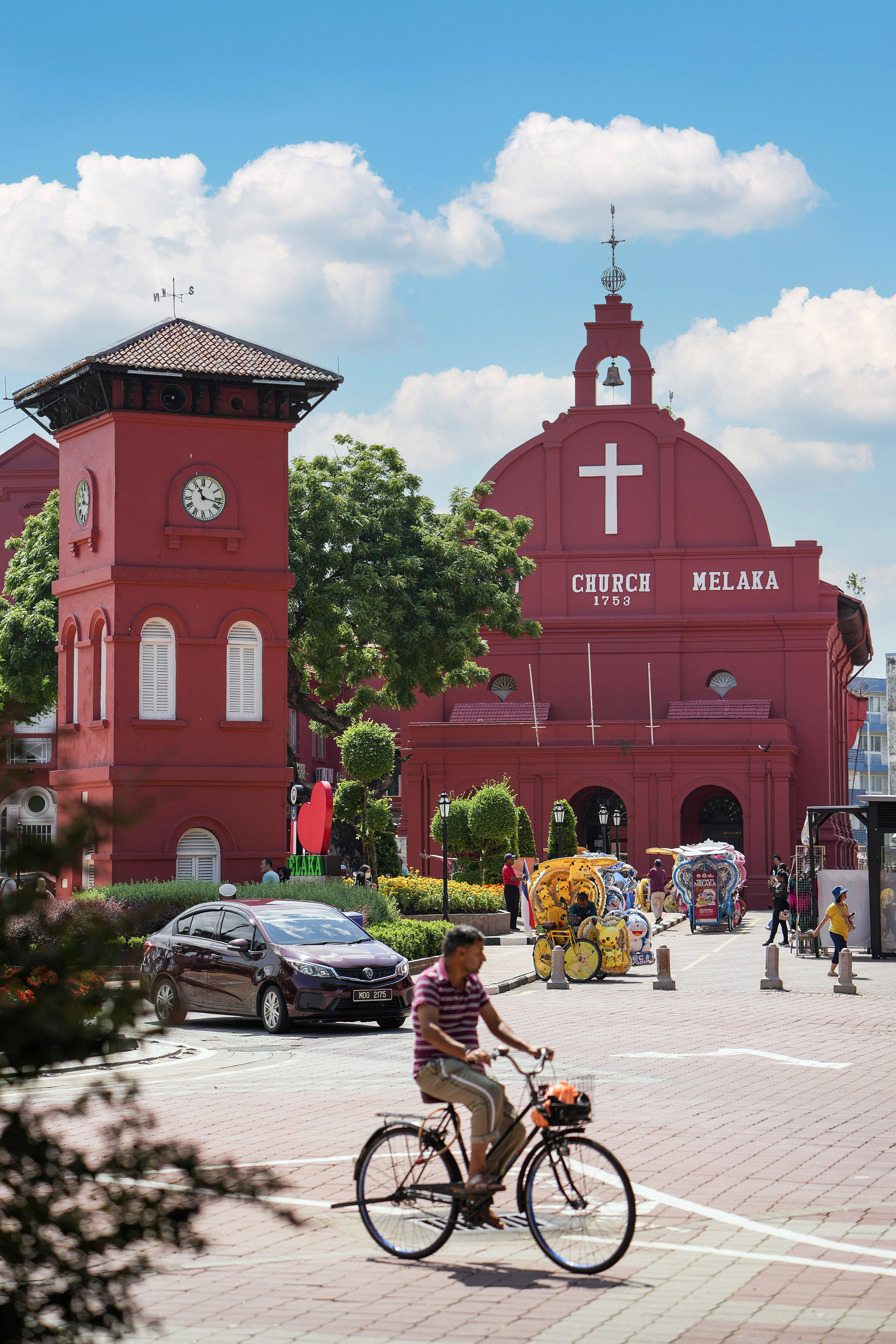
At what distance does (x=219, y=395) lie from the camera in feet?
97.5

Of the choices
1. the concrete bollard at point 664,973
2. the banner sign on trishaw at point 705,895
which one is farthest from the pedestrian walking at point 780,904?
the banner sign on trishaw at point 705,895

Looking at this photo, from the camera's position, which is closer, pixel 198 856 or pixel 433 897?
pixel 198 856

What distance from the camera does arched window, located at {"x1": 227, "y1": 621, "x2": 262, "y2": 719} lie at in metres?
29.6

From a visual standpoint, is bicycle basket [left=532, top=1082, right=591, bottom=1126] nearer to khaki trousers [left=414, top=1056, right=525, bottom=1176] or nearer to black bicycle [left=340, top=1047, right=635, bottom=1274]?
black bicycle [left=340, top=1047, right=635, bottom=1274]

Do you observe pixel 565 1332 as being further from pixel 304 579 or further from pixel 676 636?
pixel 676 636

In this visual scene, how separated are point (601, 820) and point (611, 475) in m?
12.1

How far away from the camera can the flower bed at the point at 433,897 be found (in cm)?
3494

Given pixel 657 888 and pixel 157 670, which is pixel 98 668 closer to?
pixel 157 670

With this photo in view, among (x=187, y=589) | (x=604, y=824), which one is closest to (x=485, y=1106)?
(x=187, y=589)

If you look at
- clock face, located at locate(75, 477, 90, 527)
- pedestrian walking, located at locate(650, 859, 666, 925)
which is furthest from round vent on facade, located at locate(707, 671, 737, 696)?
clock face, located at locate(75, 477, 90, 527)

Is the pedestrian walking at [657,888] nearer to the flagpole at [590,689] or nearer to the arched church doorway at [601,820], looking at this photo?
the arched church doorway at [601,820]

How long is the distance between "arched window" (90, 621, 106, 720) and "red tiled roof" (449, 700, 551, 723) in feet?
82.0

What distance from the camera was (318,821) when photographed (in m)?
33.5

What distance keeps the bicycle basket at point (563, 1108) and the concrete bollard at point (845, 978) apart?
49.8ft
